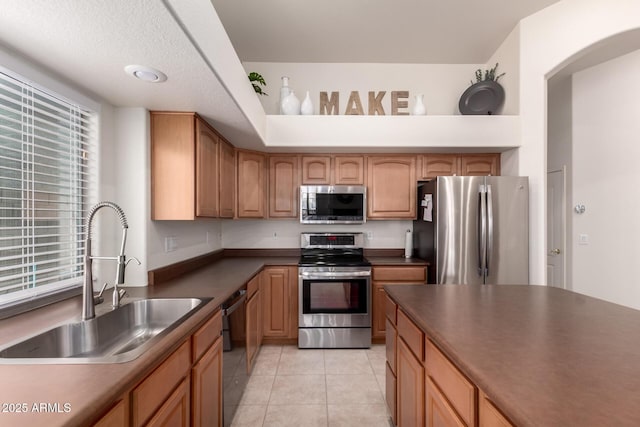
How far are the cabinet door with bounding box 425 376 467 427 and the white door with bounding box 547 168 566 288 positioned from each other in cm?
324

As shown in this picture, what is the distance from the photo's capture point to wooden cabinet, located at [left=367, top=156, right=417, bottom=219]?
3.41m

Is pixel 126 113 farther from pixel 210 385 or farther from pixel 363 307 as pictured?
pixel 363 307

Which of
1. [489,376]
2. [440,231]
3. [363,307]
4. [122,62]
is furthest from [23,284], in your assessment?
[440,231]

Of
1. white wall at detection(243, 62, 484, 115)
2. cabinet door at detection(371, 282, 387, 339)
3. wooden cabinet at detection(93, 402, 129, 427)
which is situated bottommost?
cabinet door at detection(371, 282, 387, 339)

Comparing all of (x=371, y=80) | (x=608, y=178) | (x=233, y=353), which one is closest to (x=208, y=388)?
(x=233, y=353)

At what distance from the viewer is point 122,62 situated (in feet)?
4.76

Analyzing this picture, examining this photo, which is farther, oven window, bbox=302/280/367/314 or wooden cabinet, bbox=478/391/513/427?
oven window, bbox=302/280/367/314

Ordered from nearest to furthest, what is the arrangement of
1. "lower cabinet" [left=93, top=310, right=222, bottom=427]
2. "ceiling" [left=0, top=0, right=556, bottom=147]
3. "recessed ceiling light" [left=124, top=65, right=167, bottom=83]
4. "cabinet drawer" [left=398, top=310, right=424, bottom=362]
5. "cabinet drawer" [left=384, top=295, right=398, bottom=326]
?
"lower cabinet" [left=93, top=310, right=222, bottom=427]
"ceiling" [left=0, top=0, right=556, bottom=147]
"cabinet drawer" [left=398, top=310, right=424, bottom=362]
"recessed ceiling light" [left=124, top=65, right=167, bottom=83]
"cabinet drawer" [left=384, top=295, right=398, bottom=326]

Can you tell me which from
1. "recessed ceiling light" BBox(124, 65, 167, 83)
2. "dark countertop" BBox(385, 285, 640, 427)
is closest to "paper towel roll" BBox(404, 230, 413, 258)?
"dark countertop" BBox(385, 285, 640, 427)

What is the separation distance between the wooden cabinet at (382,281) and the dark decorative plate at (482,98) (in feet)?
6.07

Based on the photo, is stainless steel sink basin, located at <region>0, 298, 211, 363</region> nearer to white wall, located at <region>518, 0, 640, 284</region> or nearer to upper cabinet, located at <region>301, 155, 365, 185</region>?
upper cabinet, located at <region>301, 155, 365, 185</region>

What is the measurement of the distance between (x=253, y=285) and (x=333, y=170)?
153 centimetres

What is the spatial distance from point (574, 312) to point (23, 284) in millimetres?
2617

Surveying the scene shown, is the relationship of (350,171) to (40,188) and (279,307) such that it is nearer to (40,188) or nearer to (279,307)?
(279,307)
